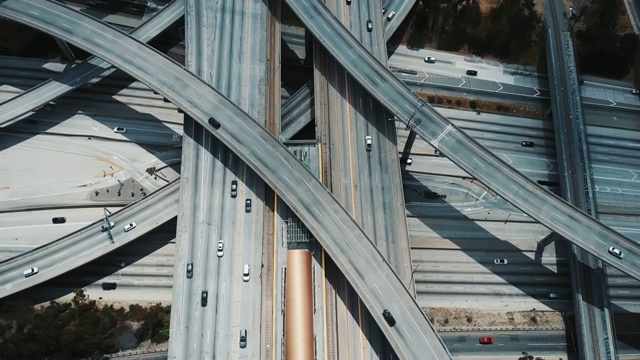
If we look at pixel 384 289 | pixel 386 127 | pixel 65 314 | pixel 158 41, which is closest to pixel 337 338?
pixel 384 289

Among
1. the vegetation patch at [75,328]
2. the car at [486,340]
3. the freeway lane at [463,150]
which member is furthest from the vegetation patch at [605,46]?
the vegetation patch at [75,328]

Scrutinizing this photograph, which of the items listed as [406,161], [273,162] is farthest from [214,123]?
[406,161]

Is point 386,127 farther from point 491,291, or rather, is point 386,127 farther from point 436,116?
point 491,291

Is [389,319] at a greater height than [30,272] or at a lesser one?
lesser

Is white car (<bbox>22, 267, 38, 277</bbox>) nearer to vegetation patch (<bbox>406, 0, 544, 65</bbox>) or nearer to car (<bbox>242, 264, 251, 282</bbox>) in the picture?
car (<bbox>242, 264, 251, 282</bbox>)

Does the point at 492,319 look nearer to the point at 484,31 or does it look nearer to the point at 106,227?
the point at 484,31

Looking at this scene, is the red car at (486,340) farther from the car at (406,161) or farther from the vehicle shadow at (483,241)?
the car at (406,161)
